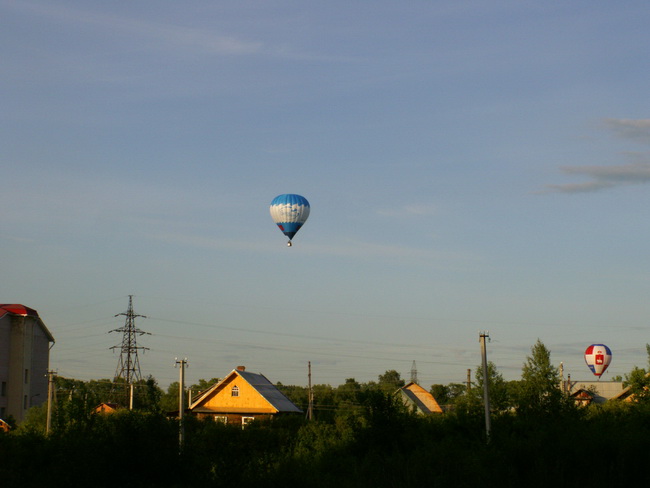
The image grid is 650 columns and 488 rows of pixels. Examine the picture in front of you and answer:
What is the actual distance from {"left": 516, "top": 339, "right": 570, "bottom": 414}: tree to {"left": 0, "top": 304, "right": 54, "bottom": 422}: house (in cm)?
5660

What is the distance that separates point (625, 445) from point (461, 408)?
26558 millimetres

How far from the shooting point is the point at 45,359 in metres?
94.6

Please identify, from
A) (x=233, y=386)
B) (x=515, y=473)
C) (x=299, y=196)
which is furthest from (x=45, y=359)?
(x=515, y=473)

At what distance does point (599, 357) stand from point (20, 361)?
6380cm

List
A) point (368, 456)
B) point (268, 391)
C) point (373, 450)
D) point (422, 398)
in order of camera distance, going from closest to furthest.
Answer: point (368, 456)
point (373, 450)
point (268, 391)
point (422, 398)

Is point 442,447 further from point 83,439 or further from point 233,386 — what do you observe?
point 233,386

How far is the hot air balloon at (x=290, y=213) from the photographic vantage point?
57.7m

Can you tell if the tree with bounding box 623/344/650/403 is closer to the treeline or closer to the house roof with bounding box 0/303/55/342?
the treeline

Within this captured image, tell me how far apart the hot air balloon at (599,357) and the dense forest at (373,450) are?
1429 inches

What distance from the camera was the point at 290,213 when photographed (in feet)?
189

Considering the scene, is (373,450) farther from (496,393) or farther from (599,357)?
(599,357)

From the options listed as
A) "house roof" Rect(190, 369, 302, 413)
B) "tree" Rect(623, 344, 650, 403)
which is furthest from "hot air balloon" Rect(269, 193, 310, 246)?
"tree" Rect(623, 344, 650, 403)

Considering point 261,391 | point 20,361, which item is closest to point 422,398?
point 261,391

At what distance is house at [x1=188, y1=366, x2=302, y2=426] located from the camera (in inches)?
2672
